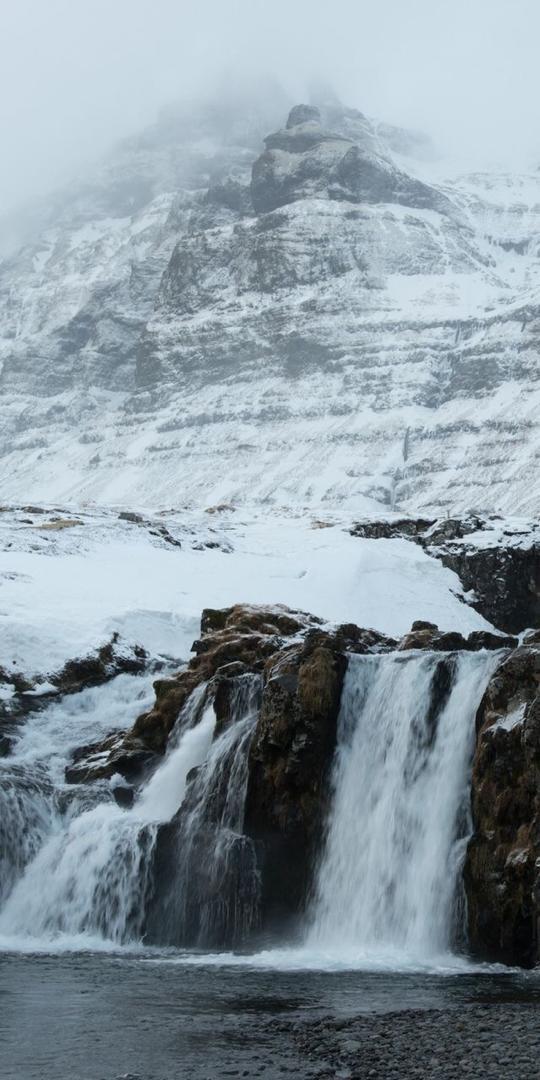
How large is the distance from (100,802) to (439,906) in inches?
458

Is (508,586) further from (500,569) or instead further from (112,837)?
(112,837)

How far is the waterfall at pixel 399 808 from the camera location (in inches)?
949

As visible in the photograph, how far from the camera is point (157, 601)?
5038cm

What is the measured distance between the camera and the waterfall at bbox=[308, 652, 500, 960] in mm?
24094

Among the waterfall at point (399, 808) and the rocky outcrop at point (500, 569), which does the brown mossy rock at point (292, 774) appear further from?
the rocky outcrop at point (500, 569)

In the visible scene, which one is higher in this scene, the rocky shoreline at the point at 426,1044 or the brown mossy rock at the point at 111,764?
the rocky shoreline at the point at 426,1044

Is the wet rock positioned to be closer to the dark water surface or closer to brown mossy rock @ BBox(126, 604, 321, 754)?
brown mossy rock @ BBox(126, 604, 321, 754)

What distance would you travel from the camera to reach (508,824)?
23.1 metres

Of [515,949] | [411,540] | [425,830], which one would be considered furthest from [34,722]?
[411,540]

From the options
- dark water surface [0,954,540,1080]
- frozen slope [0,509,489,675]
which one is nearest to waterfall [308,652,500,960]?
dark water surface [0,954,540,1080]

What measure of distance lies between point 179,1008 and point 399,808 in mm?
9386

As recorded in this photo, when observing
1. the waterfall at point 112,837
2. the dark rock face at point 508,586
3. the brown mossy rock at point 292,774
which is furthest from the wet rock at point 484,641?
the dark rock face at point 508,586

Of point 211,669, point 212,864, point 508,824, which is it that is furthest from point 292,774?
point 211,669

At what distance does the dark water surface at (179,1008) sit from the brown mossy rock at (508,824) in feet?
5.44
